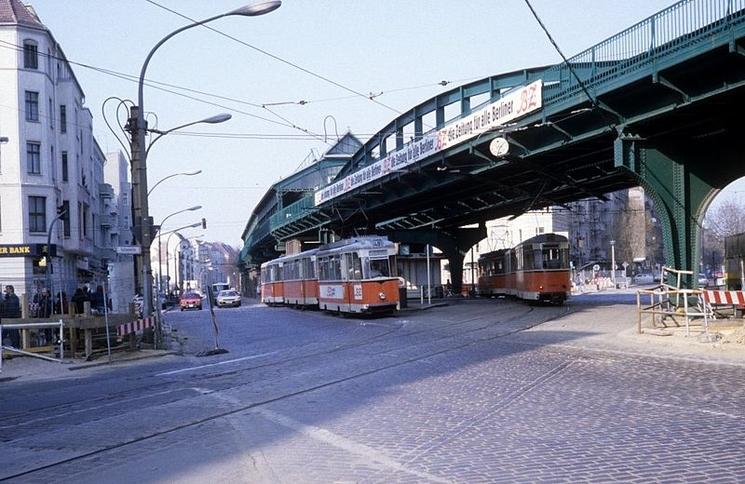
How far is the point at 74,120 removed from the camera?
51625 millimetres

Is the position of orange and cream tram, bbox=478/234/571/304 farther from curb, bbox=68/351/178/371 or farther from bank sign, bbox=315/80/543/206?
curb, bbox=68/351/178/371

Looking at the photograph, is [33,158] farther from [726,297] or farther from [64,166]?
[726,297]

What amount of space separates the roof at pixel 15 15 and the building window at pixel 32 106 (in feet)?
12.9

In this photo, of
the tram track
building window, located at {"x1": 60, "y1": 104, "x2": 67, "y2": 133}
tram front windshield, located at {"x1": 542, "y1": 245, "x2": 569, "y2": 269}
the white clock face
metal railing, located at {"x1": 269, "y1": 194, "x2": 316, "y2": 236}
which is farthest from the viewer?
metal railing, located at {"x1": 269, "y1": 194, "x2": 316, "y2": 236}

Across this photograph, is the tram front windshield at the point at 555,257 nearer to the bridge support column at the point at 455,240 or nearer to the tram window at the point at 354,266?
the tram window at the point at 354,266

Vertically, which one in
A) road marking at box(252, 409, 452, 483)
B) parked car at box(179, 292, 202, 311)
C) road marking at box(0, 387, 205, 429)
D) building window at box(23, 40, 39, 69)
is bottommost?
road marking at box(0, 387, 205, 429)

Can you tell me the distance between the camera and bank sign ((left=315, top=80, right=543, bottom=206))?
82.2 feet

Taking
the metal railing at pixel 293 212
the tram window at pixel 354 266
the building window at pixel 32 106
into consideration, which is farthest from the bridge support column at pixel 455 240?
the building window at pixel 32 106

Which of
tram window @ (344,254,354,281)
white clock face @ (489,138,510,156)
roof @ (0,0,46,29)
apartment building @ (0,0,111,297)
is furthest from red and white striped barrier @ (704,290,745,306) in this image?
roof @ (0,0,46,29)

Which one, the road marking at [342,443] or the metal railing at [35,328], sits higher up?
the metal railing at [35,328]

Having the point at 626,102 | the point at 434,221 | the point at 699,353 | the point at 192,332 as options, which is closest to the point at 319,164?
the point at 434,221

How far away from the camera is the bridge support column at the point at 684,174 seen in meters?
23.3

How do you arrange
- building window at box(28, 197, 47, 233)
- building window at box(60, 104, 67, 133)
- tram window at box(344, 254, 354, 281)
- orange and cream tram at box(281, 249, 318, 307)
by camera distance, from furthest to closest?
1. building window at box(60, 104, 67, 133)
2. building window at box(28, 197, 47, 233)
3. orange and cream tram at box(281, 249, 318, 307)
4. tram window at box(344, 254, 354, 281)

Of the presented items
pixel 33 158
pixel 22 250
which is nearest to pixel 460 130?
pixel 22 250
